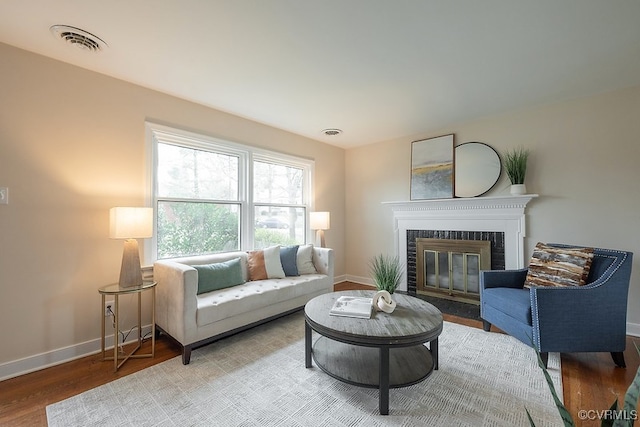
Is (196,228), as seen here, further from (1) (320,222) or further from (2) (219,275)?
(1) (320,222)

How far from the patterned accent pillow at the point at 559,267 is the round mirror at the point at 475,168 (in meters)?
1.11

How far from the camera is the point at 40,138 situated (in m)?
2.34

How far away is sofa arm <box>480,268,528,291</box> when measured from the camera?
9.71 ft

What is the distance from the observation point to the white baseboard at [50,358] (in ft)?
7.16

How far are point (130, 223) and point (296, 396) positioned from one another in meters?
1.91

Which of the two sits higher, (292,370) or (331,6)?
(331,6)

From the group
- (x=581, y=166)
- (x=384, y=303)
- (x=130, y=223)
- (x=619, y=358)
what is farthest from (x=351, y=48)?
(x=619, y=358)

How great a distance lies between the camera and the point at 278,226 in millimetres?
4273

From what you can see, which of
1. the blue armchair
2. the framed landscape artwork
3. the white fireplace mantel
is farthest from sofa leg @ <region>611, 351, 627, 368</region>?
the framed landscape artwork

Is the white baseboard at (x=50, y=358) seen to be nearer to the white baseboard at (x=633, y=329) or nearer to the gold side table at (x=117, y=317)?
the gold side table at (x=117, y=317)

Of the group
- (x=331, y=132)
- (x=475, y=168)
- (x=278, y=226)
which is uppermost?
(x=331, y=132)

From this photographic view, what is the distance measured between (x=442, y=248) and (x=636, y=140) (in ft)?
7.45

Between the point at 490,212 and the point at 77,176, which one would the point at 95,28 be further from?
the point at 490,212

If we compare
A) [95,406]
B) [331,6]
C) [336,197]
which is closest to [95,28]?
[331,6]
